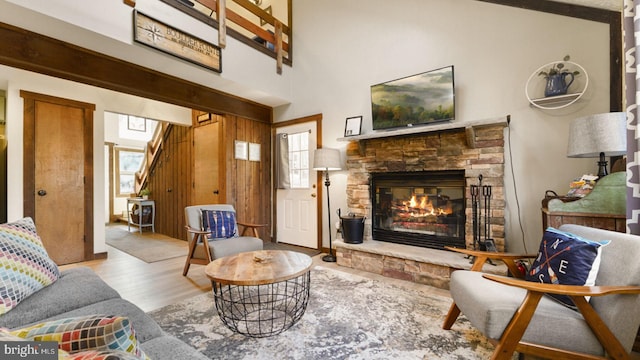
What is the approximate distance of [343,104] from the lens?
13.0ft

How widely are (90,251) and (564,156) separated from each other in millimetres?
5704

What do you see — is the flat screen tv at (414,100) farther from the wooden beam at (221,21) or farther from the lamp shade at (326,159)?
the wooden beam at (221,21)

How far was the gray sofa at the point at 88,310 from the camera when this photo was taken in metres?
1.00

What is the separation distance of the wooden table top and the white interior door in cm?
200

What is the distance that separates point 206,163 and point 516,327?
4593 mm

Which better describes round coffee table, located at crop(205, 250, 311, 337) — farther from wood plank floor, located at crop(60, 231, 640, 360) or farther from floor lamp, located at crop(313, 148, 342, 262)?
floor lamp, located at crop(313, 148, 342, 262)

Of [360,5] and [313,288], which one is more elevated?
[360,5]

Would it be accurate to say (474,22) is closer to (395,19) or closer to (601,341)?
(395,19)

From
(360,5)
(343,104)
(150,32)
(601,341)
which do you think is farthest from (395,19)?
(601,341)

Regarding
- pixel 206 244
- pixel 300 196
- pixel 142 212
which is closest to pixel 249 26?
pixel 300 196

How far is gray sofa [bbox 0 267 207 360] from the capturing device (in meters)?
1.00

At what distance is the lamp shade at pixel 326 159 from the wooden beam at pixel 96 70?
1.66 m

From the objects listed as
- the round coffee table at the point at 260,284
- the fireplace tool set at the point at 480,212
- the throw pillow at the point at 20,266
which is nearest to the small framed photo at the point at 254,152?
the round coffee table at the point at 260,284

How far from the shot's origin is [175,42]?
2922 millimetres
